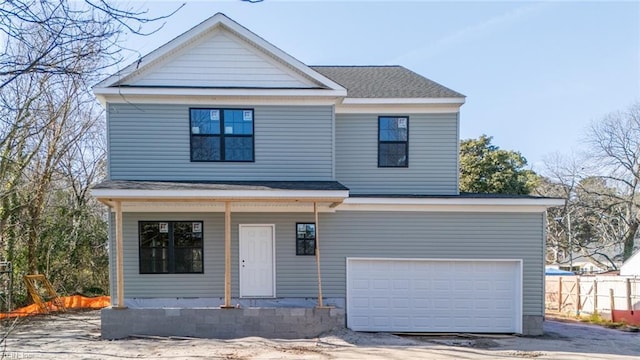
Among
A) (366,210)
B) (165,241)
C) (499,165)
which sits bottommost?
(165,241)

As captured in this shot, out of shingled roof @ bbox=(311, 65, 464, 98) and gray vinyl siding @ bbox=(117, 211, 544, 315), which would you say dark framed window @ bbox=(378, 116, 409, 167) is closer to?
shingled roof @ bbox=(311, 65, 464, 98)

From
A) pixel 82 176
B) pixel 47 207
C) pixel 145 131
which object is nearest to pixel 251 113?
pixel 145 131

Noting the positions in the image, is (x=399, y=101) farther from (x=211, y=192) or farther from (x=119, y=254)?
(x=119, y=254)

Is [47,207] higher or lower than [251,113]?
lower

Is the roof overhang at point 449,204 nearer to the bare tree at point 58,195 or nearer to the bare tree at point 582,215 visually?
the bare tree at point 58,195

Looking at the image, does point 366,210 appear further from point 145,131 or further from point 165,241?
point 145,131

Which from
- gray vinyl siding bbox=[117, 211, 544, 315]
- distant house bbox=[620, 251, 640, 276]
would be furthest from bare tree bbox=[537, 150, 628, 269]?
gray vinyl siding bbox=[117, 211, 544, 315]

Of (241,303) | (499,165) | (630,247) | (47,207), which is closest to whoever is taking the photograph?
(241,303)

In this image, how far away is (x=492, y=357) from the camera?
7.52 metres

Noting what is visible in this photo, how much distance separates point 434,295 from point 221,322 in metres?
5.21

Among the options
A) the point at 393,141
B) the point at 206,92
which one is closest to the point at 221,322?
the point at 206,92

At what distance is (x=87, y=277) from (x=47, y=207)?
10.1 feet

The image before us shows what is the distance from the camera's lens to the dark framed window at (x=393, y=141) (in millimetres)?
10953

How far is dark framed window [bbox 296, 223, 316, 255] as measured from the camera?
10016 mm
